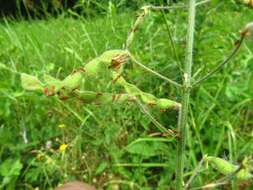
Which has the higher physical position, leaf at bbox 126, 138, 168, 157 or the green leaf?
leaf at bbox 126, 138, 168, 157

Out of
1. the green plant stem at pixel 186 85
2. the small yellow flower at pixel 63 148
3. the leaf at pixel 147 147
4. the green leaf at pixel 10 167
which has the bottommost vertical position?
the green leaf at pixel 10 167

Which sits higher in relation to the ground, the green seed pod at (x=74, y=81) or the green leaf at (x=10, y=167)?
the green seed pod at (x=74, y=81)

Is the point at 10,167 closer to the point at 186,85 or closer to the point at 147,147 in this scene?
the point at 147,147

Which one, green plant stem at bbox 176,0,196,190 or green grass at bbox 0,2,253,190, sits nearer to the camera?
green plant stem at bbox 176,0,196,190

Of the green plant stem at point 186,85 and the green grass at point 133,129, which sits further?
the green grass at point 133,129

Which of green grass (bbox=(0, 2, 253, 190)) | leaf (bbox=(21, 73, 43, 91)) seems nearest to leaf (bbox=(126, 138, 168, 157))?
green grass (bbox=(0, 2, 253, 190))

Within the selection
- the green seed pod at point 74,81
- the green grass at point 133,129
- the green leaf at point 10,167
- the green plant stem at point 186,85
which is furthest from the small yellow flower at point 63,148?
the green seed pod at point 74,81

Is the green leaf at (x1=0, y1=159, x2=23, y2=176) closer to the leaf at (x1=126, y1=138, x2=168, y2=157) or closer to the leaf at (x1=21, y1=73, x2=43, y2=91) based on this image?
the leaf at (x1=126, y1=138, x2=168, y2=157)

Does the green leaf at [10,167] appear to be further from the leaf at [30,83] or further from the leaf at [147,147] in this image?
the leaf at [30,83]

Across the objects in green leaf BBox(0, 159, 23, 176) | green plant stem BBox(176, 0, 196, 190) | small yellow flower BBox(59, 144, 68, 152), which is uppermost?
green plant stem BBox(176, 0, 196, 190)

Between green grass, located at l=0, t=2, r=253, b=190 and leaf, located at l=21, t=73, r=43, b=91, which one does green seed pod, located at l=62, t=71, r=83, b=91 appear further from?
green grass, located at l=0, t=2, r=253, b=190

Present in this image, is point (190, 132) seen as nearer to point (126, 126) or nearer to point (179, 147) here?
point (126, 126)
